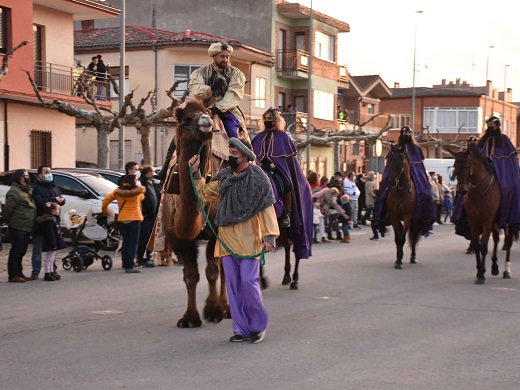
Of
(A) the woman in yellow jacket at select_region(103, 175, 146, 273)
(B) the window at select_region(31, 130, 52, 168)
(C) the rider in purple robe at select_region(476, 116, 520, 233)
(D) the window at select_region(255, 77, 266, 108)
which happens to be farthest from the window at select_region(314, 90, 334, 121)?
(C) the rider in purple robe at select_region(476, 116, 520, 233)

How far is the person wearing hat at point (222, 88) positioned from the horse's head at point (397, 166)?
22.0 feet

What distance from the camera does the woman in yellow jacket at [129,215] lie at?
1656 cm

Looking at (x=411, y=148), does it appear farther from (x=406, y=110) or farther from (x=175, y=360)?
(x=406, y=110)

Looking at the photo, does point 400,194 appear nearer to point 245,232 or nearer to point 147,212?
point 147,212

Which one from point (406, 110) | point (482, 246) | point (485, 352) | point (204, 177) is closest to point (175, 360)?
point (204, 177)

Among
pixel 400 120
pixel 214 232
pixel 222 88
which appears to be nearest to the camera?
pixel 214 232

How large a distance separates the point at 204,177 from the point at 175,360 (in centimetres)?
233

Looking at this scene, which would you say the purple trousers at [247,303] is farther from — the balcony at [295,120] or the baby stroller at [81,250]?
the balcony at [295,120]

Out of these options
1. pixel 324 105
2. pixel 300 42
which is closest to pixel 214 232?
pixel 300 42

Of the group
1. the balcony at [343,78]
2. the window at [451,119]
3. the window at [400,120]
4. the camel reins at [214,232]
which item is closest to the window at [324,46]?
the balcony at [343,78]

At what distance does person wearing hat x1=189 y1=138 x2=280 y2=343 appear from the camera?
914 centimetres

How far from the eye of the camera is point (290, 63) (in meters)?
52.6

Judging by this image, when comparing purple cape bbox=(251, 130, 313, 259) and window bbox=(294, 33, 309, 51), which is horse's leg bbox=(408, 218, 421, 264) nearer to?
purple cape bbox=(251, 130, 313, 259)

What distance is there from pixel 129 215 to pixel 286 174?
14.6ft
